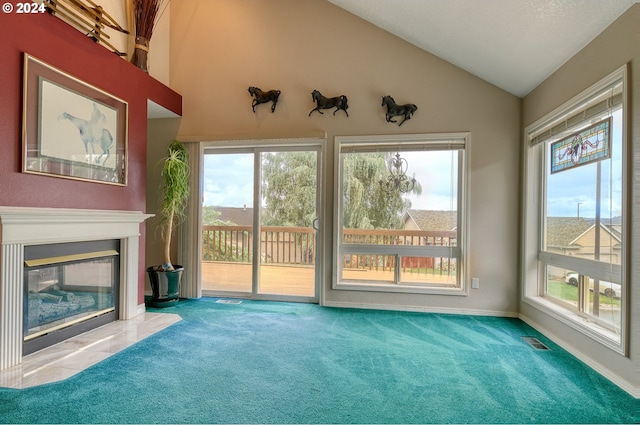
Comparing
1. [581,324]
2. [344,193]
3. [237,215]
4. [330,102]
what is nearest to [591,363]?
[581,324]

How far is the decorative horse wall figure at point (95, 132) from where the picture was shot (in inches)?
99.7

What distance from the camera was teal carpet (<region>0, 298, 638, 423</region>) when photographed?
1625 mm

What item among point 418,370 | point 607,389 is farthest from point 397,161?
point 607,389

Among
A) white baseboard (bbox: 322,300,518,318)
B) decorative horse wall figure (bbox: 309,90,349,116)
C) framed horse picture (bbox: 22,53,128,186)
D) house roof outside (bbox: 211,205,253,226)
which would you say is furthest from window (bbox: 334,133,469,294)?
framed horse picture (bbox: 22,53,128,186)

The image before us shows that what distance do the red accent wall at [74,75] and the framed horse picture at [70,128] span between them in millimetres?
51

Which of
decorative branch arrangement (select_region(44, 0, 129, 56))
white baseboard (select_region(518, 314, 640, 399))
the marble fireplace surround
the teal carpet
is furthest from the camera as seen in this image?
decorative branch arrangement (select_region(44, 0, 129, 56))

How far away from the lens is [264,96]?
145 inches

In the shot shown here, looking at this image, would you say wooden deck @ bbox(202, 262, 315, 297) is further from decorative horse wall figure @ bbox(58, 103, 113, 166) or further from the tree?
decorative horse wall figure @ bbox(58, 103, 113, 166)

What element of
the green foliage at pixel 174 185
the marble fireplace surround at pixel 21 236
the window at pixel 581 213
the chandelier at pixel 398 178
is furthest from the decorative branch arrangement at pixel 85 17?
the window at pixel 581 213

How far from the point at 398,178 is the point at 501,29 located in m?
1.63

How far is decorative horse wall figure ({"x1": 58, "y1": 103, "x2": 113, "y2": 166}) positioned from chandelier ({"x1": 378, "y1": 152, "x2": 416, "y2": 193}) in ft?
9.20

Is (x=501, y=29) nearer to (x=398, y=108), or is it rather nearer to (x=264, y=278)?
(x=398, y=108)

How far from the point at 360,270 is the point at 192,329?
188cm

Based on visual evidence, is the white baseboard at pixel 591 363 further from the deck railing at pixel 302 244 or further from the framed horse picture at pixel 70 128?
the framed horse picture at pixel 70 128
